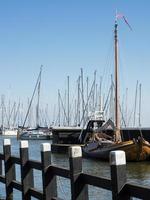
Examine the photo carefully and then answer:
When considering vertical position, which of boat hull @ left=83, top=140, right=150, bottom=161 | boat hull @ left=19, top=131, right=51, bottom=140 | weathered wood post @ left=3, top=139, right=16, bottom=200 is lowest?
boat hull @ left=19, top=131, right=51, bottom=140

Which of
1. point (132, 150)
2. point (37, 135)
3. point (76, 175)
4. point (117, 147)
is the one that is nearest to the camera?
→ point (76, 175)

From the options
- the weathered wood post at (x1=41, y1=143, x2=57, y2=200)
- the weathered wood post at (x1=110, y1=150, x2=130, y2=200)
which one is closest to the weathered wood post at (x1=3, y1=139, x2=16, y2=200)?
the weathered wood post at (x1=41, y1=143, x2=57, y2=200)

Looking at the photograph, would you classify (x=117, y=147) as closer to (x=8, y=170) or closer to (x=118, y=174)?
(x=8, y=170)

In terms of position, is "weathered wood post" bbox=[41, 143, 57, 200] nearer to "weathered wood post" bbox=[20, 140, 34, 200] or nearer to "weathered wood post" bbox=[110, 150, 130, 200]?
"weathered wood post" bbox=[20, 140, 34, 200]

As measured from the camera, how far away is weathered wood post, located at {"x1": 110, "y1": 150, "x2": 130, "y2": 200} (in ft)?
18.8

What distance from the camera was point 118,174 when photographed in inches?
226

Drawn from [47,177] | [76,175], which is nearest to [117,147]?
[47,177]

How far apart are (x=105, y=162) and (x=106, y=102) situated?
33.5 meters

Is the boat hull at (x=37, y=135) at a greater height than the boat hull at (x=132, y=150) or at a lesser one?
lesser

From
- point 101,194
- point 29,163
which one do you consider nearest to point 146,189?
point 29,163

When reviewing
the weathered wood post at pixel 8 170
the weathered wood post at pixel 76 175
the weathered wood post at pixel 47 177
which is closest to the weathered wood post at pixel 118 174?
the weathered wood post at pixel 76 175

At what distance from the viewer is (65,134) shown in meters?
62.5

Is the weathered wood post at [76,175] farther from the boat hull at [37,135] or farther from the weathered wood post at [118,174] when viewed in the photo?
the boat hull at [37,135]

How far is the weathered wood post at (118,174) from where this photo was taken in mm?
5727
